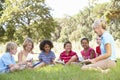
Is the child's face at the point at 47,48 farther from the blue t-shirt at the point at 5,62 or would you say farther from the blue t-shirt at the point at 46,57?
the blue t-shirt at the point at 5,62

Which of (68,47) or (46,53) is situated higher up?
(68,47)

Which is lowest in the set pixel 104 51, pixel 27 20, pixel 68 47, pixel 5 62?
pixel 5 62

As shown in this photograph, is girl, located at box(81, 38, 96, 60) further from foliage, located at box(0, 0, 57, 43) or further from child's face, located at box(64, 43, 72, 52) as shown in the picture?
foliage, located at box(0, 0, 57, 43)

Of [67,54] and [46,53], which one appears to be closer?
[46,53]

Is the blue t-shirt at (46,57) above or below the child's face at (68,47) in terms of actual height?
below

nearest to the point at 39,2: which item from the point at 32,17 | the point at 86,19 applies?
the point at 32,17

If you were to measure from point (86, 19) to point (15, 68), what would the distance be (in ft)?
202

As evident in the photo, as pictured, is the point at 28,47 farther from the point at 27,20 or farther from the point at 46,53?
the point at 27,20

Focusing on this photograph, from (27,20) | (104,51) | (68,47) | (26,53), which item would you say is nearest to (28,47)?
(26,53)

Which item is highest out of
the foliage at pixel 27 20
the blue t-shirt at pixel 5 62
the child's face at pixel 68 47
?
the foliage at pixel 27 20

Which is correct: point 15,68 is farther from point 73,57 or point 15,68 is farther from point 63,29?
point 63,29

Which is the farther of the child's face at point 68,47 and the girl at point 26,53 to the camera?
the child's face at point 68,47

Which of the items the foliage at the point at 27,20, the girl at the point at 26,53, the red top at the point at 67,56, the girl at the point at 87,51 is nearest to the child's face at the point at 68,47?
the red top at the point at 67,56

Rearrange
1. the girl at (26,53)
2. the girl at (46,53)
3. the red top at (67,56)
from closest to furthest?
the girl at (26,53) → the girl at (46,53) → the red top at (67,56)
